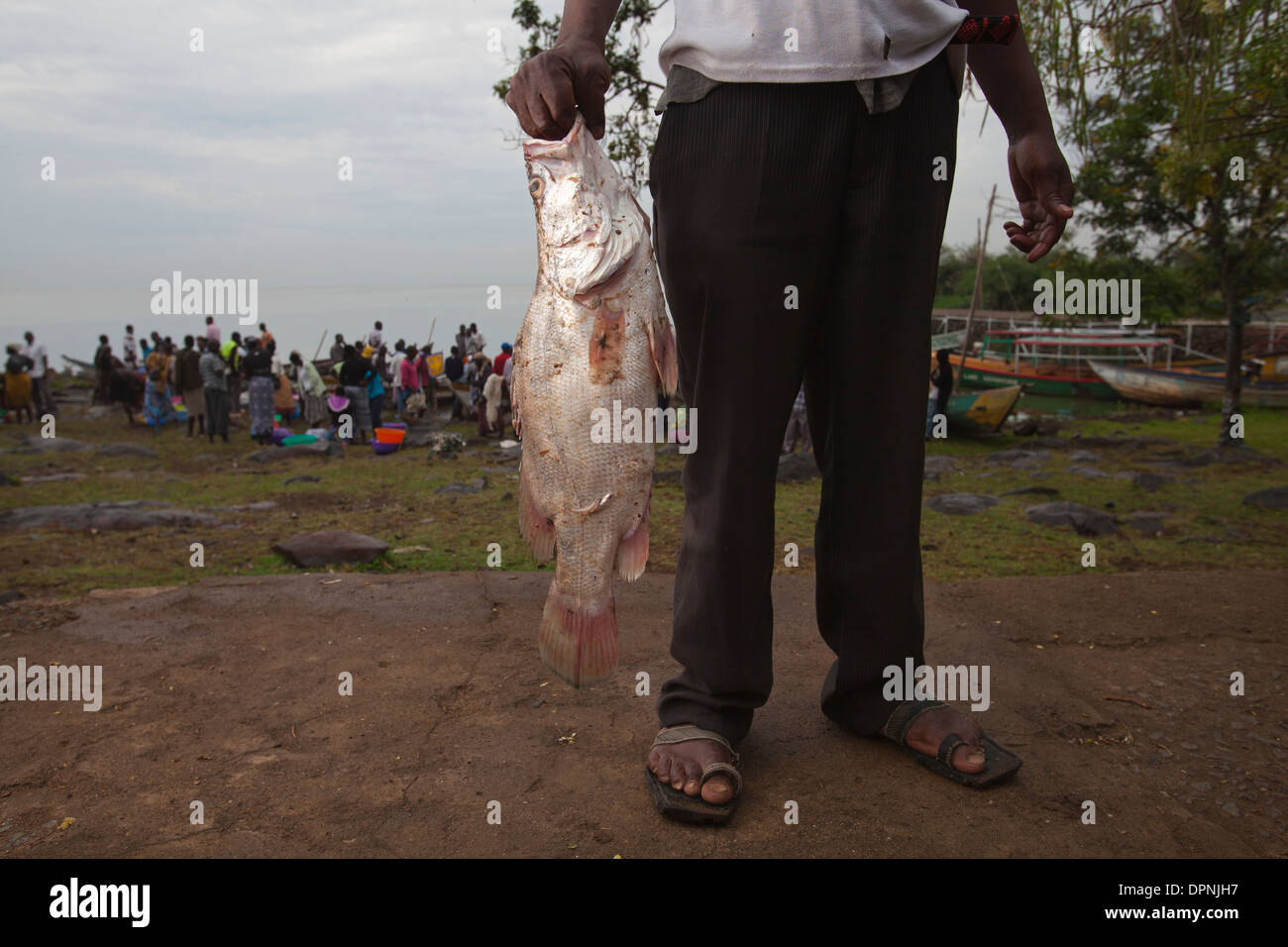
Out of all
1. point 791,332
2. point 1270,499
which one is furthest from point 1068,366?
Result: point 791,332

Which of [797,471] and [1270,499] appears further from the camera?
[797,471]

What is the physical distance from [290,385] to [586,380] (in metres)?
17.2

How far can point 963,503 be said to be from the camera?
7488 mm

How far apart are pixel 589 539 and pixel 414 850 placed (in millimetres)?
733

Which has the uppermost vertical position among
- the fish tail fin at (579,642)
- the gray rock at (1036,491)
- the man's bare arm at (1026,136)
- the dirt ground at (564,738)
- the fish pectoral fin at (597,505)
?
the man's bare arm at (1026,136)

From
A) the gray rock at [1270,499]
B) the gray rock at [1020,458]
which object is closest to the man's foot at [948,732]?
the gray rock at [1270,499]

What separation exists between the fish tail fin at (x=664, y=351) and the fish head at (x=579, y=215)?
0.48 feet

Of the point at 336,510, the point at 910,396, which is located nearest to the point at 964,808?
the point at 910,396

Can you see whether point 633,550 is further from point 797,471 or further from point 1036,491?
point 797,471

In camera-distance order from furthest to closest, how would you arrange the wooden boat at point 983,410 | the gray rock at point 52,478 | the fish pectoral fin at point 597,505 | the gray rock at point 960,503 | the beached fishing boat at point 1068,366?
1. the beached fishing boat at point 1068,366
2. the wooden boat at point 983,410
3. the gray rock at point 52,478
4. the gray rock at point 960,503
5. the fish pectoral fin at point 597,505

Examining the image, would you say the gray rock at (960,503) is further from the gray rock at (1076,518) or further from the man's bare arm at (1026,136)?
the man's bare arm at (1026,136)

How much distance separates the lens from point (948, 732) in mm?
2137

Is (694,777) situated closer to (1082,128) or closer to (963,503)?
(1082,128)

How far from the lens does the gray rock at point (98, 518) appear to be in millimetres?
6930
